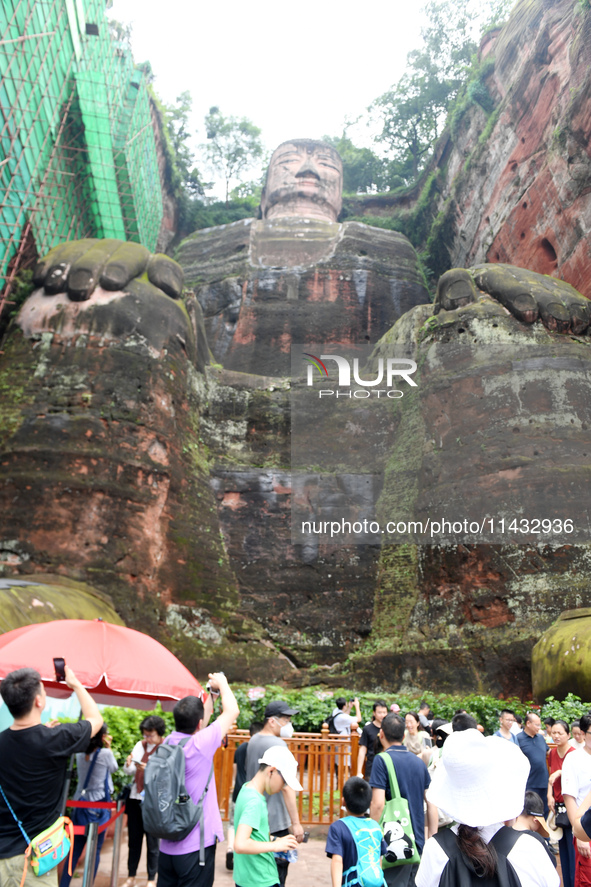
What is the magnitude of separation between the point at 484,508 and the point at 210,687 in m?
8.29

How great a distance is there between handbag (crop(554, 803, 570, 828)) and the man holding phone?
2.66m

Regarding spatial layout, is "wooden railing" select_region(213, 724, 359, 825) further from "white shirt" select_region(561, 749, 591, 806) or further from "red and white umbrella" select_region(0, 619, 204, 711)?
"white shirt" select_region(561, 749, 591, 806)

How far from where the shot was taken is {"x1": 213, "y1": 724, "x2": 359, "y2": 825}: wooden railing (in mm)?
6105

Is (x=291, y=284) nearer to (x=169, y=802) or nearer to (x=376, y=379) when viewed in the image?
(x=376, y=379)

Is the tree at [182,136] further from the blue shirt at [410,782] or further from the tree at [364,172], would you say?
the blue shirt at [410,782]

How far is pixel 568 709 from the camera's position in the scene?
750 centimetres

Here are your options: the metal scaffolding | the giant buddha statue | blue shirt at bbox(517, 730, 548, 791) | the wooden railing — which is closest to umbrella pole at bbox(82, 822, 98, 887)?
the wooden railing

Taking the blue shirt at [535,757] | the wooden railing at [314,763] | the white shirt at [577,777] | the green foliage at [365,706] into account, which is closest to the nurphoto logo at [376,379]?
the green foliage at [365,706]

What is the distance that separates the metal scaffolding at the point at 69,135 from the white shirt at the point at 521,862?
12474mm

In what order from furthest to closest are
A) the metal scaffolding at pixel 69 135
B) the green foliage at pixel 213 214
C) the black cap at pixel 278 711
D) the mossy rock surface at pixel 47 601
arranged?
the green foliage at pixel 213 214, the metal scaffolding at pixel 69 135, the mossy rock surface at pixel 47 601, the black cap at pixel 278 711

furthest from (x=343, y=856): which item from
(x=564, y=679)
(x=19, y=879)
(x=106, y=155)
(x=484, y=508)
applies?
(x=106, y=155)

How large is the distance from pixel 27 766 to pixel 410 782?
1679 millimetres

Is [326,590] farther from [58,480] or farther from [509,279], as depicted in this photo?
[509,279]

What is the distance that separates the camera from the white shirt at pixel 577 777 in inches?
126
